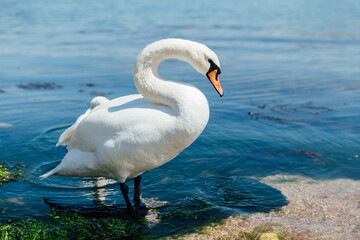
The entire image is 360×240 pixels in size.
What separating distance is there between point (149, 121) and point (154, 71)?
67 centimetres

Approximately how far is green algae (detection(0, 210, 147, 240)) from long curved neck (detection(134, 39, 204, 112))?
1373 mm

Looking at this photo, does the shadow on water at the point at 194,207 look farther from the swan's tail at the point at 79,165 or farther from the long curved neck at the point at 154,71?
the long curved neck at the point at 154,71

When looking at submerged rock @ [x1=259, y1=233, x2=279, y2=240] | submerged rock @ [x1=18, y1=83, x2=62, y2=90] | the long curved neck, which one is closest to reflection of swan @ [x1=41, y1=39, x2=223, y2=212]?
the long curved neck

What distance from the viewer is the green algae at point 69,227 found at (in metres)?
4.62

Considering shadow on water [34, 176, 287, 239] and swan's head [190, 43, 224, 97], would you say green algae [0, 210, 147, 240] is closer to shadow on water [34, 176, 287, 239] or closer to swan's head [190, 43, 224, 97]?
shadow on water [34, 176, 287, 239]

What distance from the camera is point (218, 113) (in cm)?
905

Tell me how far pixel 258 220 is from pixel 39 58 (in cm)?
1194

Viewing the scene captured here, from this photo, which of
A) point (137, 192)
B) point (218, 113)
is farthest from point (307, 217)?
point (218, 113)

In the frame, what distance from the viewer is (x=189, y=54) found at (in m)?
4.70

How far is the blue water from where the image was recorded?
568cm

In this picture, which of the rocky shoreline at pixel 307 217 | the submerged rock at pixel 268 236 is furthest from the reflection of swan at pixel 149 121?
the submerged rock at pixel 268 236

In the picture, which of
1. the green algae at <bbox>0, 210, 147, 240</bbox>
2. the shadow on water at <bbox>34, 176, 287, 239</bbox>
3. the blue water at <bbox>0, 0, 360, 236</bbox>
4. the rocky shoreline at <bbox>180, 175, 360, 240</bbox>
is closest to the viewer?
the green algae at <bbox>0, 210, 147, 240</bbox>

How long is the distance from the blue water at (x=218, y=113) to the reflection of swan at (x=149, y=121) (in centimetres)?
78

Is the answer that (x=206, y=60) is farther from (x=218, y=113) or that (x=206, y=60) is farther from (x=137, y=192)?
(x=218, y=113)
